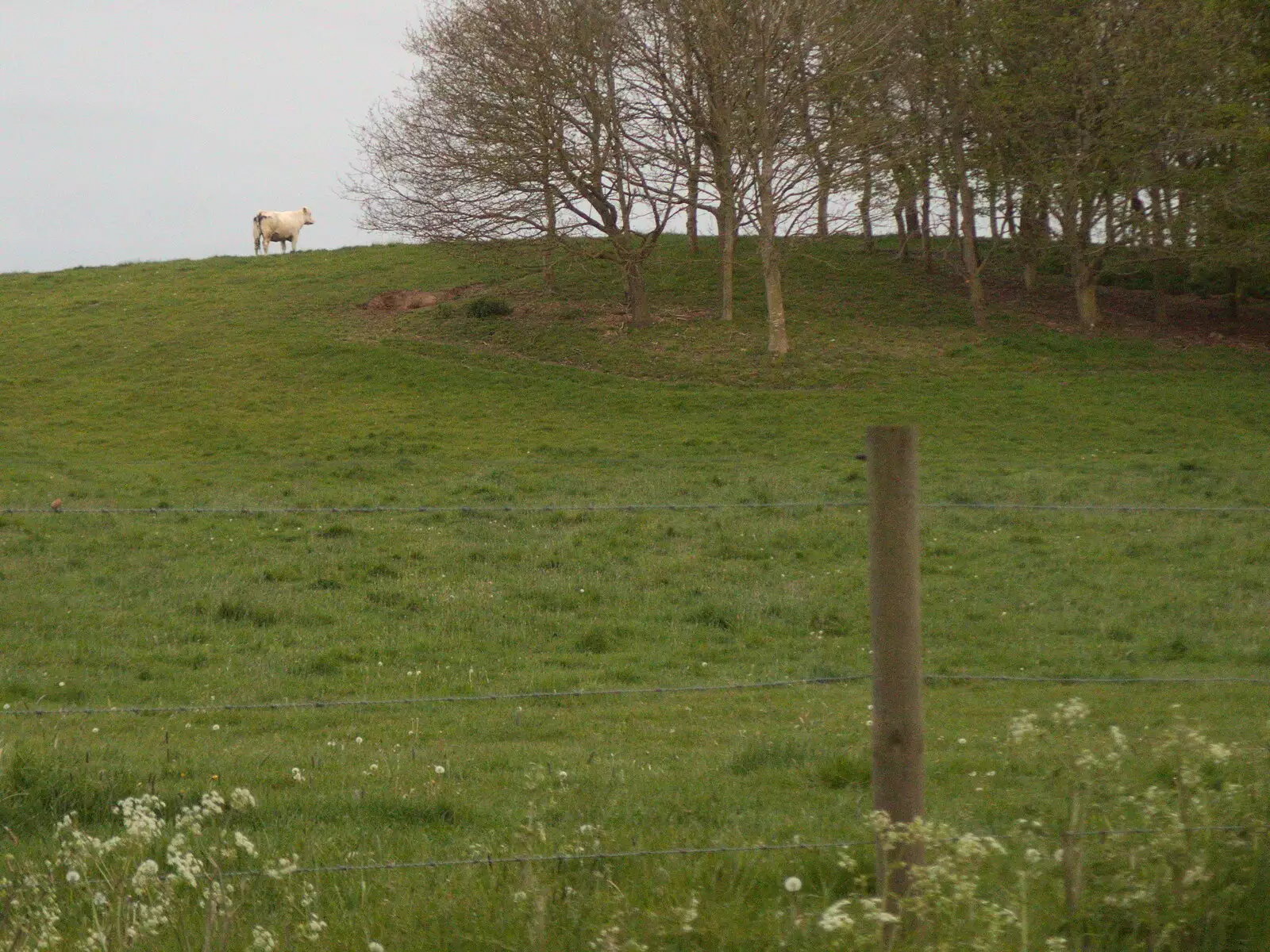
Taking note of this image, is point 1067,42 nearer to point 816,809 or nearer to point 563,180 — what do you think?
point 563,180

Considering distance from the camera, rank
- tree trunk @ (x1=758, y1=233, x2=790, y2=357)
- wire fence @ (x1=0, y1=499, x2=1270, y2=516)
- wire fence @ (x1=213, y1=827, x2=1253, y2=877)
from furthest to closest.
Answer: tree trunk @ (x1=758, y1=233, x2=790, y2=357) → wire fence @ (x1=0, y1=499, x2=1270, y2=516) → wire fence @ (x1=213, y1=827, x2=1253, y2=877)

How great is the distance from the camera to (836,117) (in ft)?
105

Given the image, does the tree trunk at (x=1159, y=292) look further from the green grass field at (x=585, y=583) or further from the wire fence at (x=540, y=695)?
the wire fence at (x=540, y=695)

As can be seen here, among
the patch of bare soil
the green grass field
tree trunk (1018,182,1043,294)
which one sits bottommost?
the green grass field

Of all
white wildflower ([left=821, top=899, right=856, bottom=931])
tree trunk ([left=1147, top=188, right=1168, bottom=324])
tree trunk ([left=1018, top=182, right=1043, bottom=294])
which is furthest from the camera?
tree trunk ([left=1018, top=182, right=1043, bottom=294])

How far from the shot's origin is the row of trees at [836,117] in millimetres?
31438

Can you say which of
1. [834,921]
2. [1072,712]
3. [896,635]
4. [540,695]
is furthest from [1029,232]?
[834,921]

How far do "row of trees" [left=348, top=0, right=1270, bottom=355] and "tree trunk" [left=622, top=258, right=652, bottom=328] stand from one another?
9cm

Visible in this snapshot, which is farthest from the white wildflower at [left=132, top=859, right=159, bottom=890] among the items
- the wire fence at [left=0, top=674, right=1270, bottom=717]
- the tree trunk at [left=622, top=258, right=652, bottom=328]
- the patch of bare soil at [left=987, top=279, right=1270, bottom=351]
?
the patch of bare soil at [left=987, top=279, right=1270, bottom=351]

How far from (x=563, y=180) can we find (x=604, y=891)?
96.4 feet

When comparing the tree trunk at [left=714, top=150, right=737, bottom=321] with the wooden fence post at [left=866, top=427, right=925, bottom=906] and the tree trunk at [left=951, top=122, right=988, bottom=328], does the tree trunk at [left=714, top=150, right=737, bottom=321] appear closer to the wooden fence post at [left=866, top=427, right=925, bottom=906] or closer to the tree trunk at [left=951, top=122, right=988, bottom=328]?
the tree trunk at [left=951, top=122, right=988, bottom=328]

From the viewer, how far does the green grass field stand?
6.09 metres

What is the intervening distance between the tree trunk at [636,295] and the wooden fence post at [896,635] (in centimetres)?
3157

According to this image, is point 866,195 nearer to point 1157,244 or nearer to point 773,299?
point 773,299
